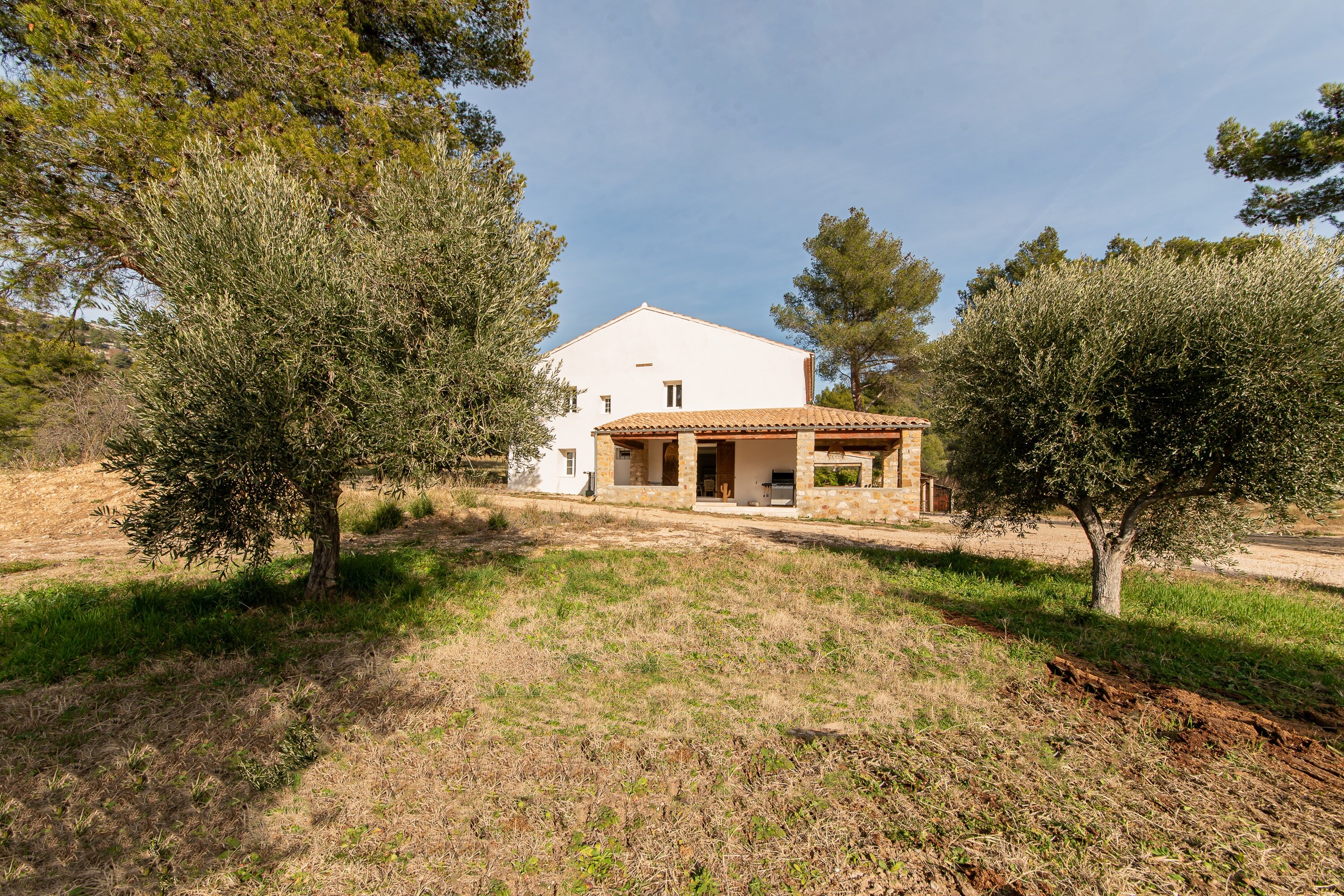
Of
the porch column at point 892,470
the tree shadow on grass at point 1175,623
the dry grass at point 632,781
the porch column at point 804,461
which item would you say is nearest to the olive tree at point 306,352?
the dry grass at point 632,781

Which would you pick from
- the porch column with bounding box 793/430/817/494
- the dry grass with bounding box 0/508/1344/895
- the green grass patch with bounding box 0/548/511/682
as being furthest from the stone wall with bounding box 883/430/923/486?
the green grass patch with bounding box 0/548/511/682

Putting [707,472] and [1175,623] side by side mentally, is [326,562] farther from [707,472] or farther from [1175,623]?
[707,472]

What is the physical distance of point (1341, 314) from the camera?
231 inches

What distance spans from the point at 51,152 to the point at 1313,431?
19197 mm

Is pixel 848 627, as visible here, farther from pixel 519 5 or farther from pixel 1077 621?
pixel 519 5

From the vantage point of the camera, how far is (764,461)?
23.4 metres

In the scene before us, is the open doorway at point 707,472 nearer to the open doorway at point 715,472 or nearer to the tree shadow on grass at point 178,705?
the open doorway at point 715,472

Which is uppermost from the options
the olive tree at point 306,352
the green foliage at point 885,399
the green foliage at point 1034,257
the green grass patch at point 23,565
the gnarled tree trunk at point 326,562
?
the green foliage at point 1034,257

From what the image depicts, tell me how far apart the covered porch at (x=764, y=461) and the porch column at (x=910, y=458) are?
0.03m

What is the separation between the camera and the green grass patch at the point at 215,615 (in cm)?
543

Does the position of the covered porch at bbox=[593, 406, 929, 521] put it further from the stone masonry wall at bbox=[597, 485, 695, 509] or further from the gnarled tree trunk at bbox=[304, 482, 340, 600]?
the gnarled tree trunk at bbox=[304, 482, 340, 600]

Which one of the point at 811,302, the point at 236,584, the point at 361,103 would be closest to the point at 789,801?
the point at 236,584

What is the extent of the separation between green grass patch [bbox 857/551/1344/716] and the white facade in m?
13.4

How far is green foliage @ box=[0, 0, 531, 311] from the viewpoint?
8938 millimetres
